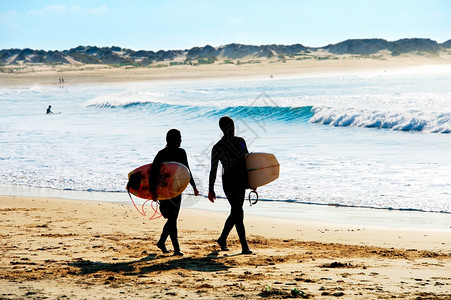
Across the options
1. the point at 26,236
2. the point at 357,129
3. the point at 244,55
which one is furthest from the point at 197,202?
the point at 244,55

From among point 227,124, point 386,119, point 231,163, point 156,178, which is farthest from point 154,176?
point 386,119

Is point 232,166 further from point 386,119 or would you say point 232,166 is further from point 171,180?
point 386,119

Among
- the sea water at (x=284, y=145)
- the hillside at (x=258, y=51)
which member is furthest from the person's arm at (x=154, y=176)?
the hillside at (x=258, y=51)

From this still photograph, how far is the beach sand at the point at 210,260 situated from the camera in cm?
464

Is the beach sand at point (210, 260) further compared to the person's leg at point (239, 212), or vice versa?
A: the person's leg at point (239, 212)

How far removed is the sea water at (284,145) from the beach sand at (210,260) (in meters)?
1.74

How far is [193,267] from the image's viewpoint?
5570 mm

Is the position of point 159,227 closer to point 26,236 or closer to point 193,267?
point 26,236

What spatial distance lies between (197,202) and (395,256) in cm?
473

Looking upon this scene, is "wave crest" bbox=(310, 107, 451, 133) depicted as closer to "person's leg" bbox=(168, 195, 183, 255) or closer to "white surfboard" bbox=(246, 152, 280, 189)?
"white surfboard" bbox=(246, 152, 280, 189)

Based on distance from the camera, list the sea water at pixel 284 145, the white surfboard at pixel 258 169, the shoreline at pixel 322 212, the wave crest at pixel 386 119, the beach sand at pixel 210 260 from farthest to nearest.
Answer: the wave crest at pixel 386 119, the sea water at pixel 284 145, the shoreline at pixel 322 212, the white surfboard at pixel 258 169, the beach sand at pixel 210 260

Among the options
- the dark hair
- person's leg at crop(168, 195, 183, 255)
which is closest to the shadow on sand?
person's leg at crop(168, 195, 183, 255)

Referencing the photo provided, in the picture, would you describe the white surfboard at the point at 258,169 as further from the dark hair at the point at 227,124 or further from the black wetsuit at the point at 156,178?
the black wetsuit at the point at 156,178

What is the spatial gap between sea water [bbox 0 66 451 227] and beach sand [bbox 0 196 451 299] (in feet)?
5.69
